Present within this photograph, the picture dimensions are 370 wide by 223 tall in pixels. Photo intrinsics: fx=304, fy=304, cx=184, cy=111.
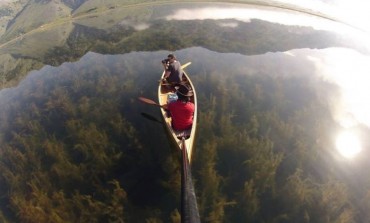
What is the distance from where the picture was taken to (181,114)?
13867 millimetres

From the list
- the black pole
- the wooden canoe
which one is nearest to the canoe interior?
the wooden canoe

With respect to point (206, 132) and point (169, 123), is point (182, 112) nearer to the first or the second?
point (169, 123)

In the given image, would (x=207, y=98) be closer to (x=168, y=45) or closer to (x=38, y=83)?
(x=168, y=45)

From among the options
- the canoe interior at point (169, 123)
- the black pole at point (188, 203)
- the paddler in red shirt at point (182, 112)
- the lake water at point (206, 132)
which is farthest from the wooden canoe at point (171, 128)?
the black pole at point (188, 203)

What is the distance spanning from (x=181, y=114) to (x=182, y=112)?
11 cm

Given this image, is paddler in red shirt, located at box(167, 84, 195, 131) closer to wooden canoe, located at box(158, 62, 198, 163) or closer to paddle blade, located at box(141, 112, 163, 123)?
wooden canoe, located at box(158, 62, 198, 163)

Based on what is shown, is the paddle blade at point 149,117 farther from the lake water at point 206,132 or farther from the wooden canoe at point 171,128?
the wooden canoe at point 171,128

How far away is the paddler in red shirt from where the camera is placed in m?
13.6

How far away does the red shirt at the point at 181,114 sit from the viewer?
13773 mm

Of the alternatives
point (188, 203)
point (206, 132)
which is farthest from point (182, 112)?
point (188, 203)

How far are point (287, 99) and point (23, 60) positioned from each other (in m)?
26.6

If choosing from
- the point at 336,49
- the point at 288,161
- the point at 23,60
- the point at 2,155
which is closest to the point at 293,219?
the point at 288,161

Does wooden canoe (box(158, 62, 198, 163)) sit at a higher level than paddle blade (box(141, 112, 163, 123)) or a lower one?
higher

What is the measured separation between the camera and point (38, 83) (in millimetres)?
23969
